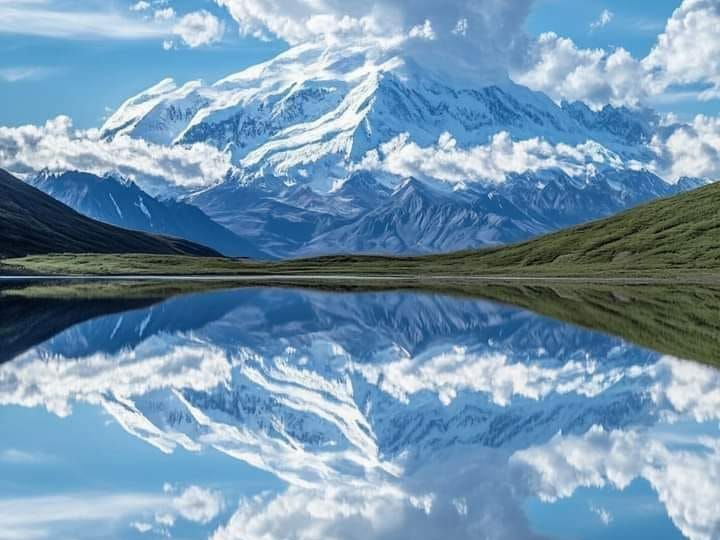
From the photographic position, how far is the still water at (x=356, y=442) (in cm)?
1942

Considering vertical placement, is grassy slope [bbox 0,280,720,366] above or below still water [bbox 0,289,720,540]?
above

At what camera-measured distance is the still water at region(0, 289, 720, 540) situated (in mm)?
19422

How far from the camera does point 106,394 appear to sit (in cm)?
3341

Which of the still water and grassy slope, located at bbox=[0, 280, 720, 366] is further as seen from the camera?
grassy slope, located at bbox=[0, 280, 720, 366]

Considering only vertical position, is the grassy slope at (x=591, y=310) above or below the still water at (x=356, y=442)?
above

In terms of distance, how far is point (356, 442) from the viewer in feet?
85.0

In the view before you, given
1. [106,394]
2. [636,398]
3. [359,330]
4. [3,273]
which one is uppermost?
[3,273]

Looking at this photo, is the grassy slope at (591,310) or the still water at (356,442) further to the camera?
the grassy slope at (591,310)

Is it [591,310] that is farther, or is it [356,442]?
[591,310]

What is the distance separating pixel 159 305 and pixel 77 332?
26.2m

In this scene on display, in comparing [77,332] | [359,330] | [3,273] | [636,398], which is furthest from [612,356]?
[3,273]

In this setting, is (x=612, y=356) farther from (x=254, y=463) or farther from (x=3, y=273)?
(x=3, y=273)

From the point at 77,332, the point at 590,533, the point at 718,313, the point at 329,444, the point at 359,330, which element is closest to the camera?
the point at 590,533

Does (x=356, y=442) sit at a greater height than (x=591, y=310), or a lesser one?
lesser
